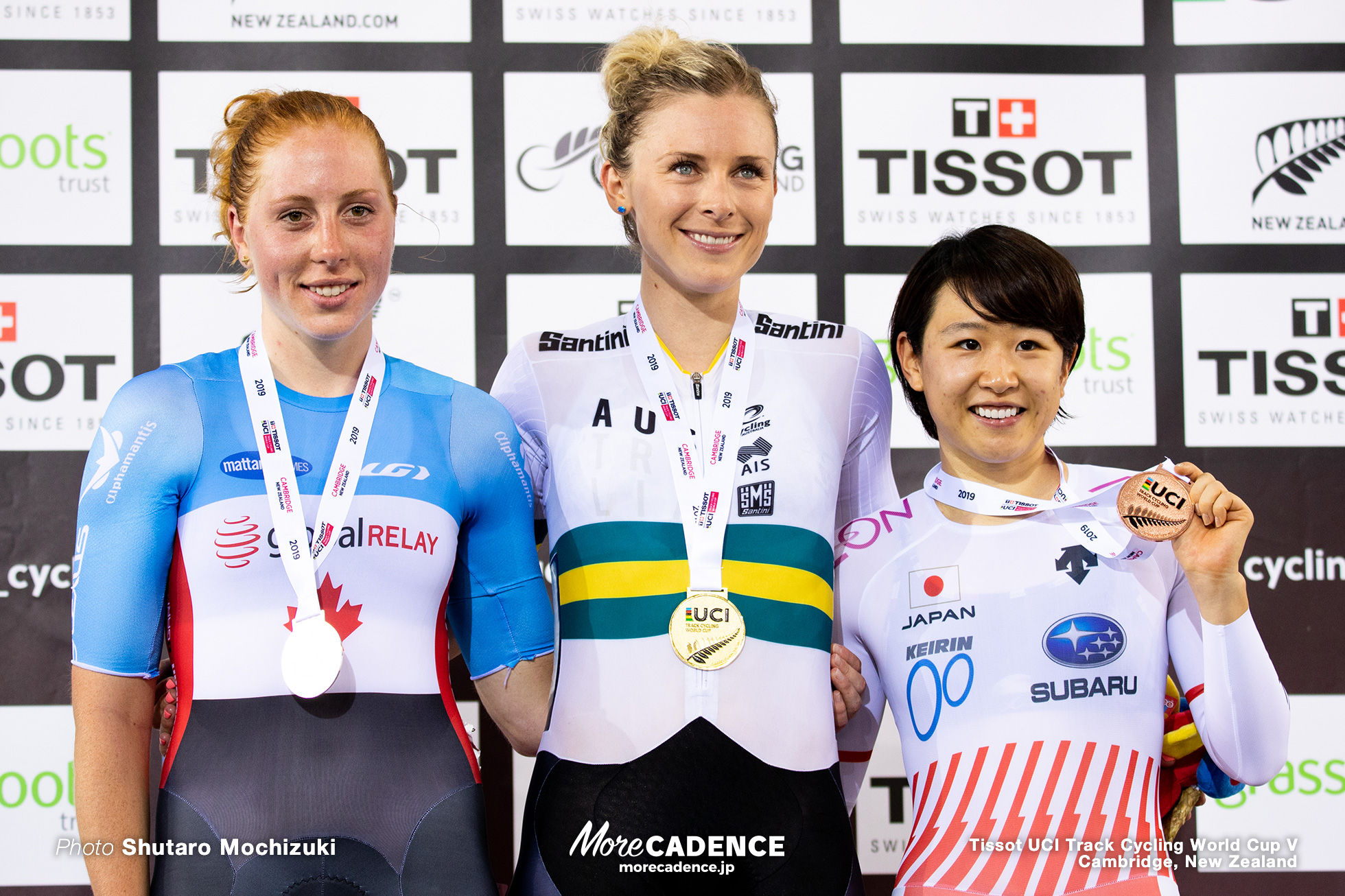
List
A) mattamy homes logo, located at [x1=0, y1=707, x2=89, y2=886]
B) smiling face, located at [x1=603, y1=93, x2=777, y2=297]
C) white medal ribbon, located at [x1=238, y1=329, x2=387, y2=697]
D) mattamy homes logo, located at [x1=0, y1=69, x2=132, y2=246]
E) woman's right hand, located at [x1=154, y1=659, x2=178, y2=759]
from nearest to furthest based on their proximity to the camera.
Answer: white medal ribbon, located at [x1=238, y1=329, x2=387, y2=697], woman's right hand, located at [x1=154, y1=659, x2=178, y2=759], smiling face, located at [x1=603, y1=93, x2=777, y2=297], mattamy homes logo, located at [x1=0, y1=707, x2=89, y2=886], mattamy homes logo, located at [x1=0, y1=69, x2=132, y2=246]

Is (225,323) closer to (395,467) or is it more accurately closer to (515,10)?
(515,10)

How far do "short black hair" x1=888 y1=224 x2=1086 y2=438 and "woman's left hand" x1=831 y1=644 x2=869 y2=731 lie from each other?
21.8 inches

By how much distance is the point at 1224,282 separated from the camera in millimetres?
3133

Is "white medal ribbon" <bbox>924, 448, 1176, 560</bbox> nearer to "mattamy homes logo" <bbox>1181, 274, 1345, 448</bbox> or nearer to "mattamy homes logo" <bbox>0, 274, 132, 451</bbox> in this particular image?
"mattamy homes logo" <bbox>1181, 274, 1345, 448</bbox>

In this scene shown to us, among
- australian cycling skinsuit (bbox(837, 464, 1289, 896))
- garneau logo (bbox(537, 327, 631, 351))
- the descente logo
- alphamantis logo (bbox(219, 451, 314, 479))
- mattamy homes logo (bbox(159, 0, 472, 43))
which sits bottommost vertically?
the descente logo

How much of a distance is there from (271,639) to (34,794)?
201cm

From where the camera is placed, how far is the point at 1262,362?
10.2 feet

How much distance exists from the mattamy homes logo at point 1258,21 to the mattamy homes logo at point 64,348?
3421 mm

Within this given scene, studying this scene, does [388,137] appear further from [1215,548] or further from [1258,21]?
[1258,21]

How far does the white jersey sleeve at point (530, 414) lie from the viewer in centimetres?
190

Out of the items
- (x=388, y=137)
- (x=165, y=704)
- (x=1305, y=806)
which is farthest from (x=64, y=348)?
(x=1305, y=806)

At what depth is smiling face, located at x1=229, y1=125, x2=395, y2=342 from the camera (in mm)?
1577

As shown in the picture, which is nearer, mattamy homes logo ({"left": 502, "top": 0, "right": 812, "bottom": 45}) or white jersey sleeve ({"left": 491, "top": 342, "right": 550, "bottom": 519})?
white jersey sleeve ({"left": 491, "top": 342, "right": 550, "bottom": 519})

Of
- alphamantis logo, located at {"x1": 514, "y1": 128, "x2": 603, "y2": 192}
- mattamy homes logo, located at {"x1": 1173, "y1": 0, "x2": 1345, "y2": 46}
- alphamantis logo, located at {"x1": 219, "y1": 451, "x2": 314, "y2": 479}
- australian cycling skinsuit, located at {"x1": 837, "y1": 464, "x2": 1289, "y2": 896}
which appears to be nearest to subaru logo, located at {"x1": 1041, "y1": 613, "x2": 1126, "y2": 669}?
australian cycling skinsuit, located at {"x1": 837, "y1": 464, "x2": 1289, "y2": 896}
